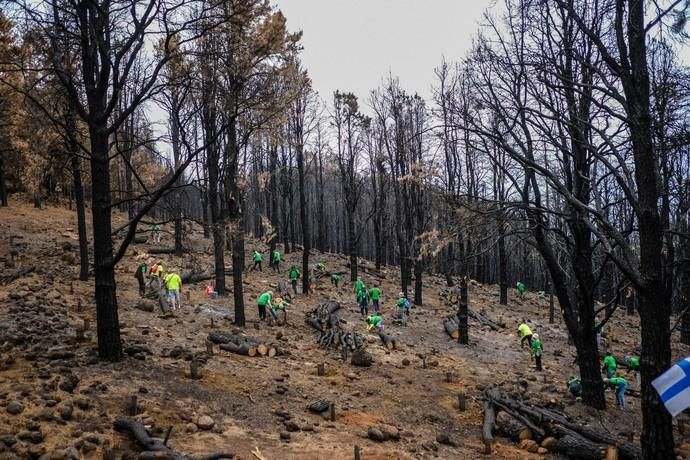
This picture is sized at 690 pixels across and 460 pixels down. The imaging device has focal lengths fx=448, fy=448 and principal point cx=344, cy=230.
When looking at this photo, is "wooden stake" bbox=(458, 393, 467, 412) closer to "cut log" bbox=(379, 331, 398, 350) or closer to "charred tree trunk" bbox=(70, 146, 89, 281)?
"cut log" bbox=(379, 331, 398, 350)

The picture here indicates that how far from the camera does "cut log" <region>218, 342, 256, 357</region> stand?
12383mm

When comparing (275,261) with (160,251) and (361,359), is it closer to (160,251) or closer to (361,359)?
(160,251)

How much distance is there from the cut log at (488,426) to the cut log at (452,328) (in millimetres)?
7495

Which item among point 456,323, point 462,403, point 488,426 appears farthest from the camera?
point 456,323

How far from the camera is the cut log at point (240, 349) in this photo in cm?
1238

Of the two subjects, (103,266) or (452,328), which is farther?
(452,328)

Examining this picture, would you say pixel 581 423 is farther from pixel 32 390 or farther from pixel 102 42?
pixel 102 42

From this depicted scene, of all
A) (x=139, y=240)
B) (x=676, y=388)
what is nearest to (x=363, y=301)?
(x=139, y=240)

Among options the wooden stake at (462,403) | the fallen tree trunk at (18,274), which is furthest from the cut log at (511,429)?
the fallen tree trunk at (18,274)

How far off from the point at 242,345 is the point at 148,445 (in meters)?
6.53

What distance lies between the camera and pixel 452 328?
18.7 meters

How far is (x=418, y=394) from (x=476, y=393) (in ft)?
5.67

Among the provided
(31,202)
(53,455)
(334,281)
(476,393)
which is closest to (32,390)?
(53,455)

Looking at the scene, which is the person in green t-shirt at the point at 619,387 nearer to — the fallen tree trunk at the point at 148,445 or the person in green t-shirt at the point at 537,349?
the person in green t-shirt at the point at 537,349
